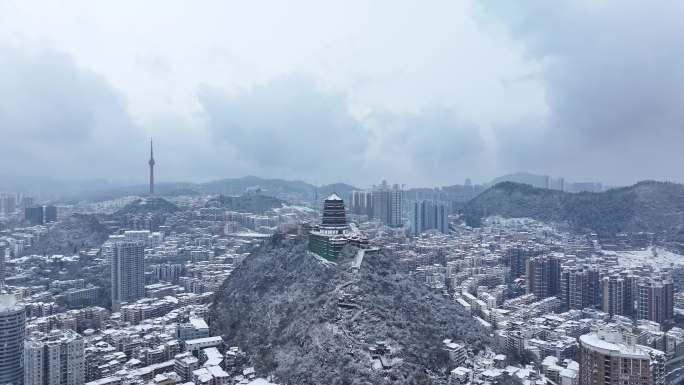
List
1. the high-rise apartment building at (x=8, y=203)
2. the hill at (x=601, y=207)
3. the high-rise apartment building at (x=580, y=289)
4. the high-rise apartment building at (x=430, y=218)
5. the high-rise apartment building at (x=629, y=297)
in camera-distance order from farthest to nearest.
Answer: the high-rise apartment building at (x=8, y=203) → the high-rise apartment building at (x=430, y=218) → the hill at (x=601, y=207) → the high-rise apartment building at (x=580, y=289) → the high-rise apartment building at (x=629, y=297)

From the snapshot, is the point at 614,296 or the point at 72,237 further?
the point at 72,237

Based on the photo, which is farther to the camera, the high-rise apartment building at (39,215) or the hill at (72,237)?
the high-rise apartment building at (39,215)

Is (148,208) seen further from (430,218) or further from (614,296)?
(614,296)

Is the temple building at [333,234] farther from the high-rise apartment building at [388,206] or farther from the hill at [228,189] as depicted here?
the hill at [228,189]

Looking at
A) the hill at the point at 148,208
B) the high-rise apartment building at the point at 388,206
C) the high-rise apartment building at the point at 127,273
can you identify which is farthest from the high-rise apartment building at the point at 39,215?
the high-rise apartment building at the point at 388,206

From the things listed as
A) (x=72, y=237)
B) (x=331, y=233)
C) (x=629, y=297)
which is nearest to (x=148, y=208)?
(x=72, y=237)

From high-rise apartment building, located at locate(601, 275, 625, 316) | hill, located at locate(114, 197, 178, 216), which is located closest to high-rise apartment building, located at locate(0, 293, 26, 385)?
high-rise apartment building, located at locate(601, 275, 625, 316)

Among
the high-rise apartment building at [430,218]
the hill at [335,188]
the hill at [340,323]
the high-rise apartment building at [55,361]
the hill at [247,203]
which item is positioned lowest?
the high-rise apartment building at [55,361]
